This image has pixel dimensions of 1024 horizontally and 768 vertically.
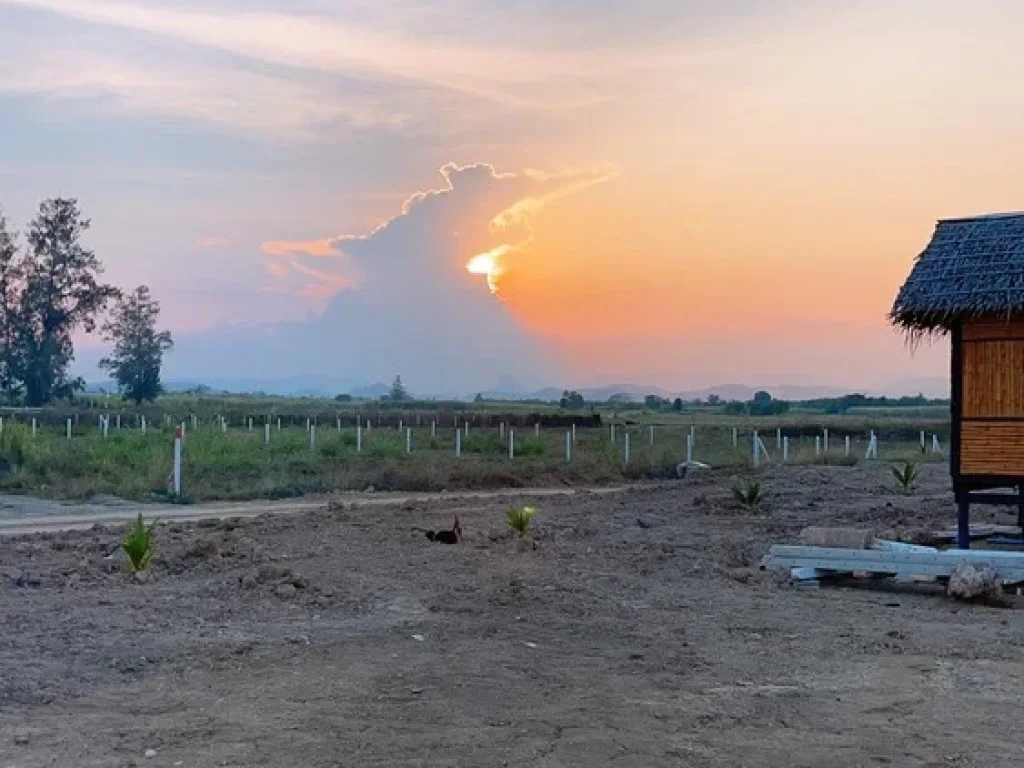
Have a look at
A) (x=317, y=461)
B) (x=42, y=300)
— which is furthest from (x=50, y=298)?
(x=317, y=461)

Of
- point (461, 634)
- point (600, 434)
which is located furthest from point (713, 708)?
point (600, 434)

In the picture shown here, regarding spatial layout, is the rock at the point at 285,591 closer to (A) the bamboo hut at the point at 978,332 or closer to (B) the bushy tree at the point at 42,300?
(A) the bamboo hut at the point at 978,332

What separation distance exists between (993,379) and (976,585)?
11.7 ft

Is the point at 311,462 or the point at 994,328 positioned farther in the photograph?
the point at 311,462

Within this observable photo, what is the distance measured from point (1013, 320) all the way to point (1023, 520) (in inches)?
137

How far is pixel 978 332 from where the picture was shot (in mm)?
15984

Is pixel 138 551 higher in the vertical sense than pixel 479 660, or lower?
higher

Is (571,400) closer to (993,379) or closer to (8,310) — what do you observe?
(8,310)

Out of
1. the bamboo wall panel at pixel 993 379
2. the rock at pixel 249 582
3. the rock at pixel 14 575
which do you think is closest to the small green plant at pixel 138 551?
the rock at pixel 14 575

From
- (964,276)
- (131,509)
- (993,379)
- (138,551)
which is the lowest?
(131,509)

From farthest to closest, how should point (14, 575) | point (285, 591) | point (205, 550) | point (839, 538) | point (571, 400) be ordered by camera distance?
point (571, 400), point (839, 538), point (205, 550), point (14, 575), point (285, 591)

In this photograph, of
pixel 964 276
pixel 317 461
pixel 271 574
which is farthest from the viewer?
pixel 317 461

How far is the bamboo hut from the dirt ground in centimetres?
286

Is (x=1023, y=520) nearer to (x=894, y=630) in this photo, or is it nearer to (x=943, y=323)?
(x=943, y=323)
